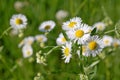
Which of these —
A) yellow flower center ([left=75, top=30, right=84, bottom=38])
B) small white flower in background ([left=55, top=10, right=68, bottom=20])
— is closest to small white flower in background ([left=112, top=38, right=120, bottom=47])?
small white flower in background ([left=55, top=10, right=68, bottom=20])

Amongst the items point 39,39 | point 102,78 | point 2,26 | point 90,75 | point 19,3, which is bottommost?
point 90,75

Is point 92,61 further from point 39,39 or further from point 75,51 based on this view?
point 39,39

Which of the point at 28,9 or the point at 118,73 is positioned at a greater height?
the point at 28,9

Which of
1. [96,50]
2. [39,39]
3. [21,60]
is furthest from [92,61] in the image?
[21,60]

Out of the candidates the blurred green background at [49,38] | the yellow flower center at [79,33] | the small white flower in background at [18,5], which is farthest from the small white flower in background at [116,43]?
the small white flower in background at [18,5]

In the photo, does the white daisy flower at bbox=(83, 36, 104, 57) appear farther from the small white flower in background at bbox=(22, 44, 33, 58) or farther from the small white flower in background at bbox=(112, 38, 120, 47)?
the small white flower in background at bbox=(22, 44, 33, 58)

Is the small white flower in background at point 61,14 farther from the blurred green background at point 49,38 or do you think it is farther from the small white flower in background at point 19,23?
the small white flower in background at point 19,23
